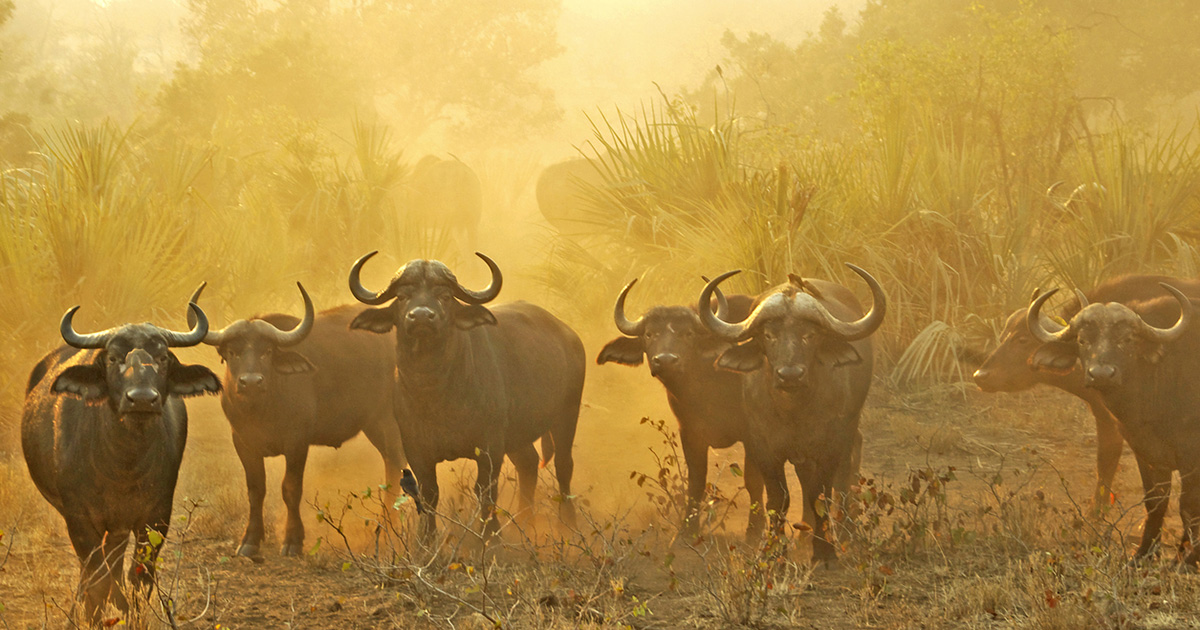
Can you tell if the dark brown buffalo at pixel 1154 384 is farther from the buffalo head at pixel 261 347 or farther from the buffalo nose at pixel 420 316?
the buffalo head at pixel 261 347

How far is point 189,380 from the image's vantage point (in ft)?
17.6

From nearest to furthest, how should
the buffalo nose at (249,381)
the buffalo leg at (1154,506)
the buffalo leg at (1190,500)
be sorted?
the buffalo leg at (1190,500), the buffalo leg at (1154,506), the buffalo nose at (249,381)

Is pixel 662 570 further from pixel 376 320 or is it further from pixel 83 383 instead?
pixel 83 383

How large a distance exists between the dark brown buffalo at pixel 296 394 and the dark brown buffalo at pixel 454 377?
0.70 m

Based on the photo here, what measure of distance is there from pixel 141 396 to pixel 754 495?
436 cm

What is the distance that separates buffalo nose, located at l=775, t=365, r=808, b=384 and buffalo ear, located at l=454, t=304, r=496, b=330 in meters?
1.97

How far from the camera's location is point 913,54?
14633 millimetres

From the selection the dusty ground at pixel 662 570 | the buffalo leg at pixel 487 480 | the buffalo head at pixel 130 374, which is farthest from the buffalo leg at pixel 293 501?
the buffalo head at pixel 130 374

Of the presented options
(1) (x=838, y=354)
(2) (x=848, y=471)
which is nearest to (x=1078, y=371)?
(2) (x=848, y=471)

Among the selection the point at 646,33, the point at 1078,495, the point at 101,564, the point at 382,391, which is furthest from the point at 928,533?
the point at 646,33

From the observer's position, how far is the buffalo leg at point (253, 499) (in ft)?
22.9

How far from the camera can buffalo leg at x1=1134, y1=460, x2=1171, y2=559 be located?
6.13 m

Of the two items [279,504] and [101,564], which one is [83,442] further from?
[279,504]

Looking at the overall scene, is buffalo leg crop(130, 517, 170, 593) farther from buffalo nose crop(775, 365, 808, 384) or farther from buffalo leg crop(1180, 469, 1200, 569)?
buffalo leg crop(1180, 469, 1200, 569)
